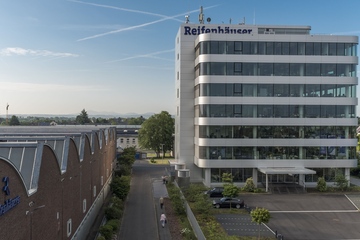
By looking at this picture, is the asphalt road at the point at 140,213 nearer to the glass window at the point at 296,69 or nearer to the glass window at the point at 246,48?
the glass window at the point at 246,48

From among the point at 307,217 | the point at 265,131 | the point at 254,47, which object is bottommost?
the point at 307,217

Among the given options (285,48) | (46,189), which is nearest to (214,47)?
(285,48)

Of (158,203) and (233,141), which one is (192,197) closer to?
(158,203)

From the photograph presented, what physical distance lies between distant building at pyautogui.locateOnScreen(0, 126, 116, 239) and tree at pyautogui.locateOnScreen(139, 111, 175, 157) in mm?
58844

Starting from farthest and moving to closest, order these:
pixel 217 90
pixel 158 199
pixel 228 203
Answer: pixel 217 90, pixel 158 199, pixel 228 203

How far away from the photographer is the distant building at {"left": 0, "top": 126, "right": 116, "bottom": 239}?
51.3 feet

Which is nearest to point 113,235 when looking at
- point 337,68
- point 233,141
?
point 233,141

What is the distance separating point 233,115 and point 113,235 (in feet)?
97.3

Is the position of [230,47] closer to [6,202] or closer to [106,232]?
[106,232]

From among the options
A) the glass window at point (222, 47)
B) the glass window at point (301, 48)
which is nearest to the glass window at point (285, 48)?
the glass window at point (301, 48)

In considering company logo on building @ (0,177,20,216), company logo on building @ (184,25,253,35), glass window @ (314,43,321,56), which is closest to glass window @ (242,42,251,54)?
company logo on building @ (184,25,253,35)

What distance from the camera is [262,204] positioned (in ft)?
141

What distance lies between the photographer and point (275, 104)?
175 ft

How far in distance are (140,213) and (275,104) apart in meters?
27.9
